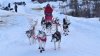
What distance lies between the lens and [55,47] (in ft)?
51.4

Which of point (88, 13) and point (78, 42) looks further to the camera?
point (88, 13)

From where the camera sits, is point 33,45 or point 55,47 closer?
point 55,47

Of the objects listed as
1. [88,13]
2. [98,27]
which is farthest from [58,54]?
[88,13]

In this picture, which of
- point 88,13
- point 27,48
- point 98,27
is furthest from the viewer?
point 88,13

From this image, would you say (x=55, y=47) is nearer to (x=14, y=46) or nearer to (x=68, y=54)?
(x=68, y=54)

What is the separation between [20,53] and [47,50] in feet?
3.77

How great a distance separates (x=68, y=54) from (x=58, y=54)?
368mm

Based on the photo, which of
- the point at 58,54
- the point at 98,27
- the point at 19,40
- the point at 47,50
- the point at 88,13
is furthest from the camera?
the point at 88,13

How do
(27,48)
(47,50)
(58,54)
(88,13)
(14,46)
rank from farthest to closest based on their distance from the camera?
1. (88,13)
2. (14,46)
3. (27,48)
4. (47,50)
5. (58,54)

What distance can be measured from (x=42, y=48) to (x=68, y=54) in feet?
3.77

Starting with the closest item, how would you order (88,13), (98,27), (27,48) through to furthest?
(27,48) → (98,27) → (88,13)

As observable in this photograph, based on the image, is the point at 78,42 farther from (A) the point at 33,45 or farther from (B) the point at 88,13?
(B) the point at 88,13

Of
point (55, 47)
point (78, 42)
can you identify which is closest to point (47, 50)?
point (55, 47)

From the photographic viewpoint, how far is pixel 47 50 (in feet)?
50.9
